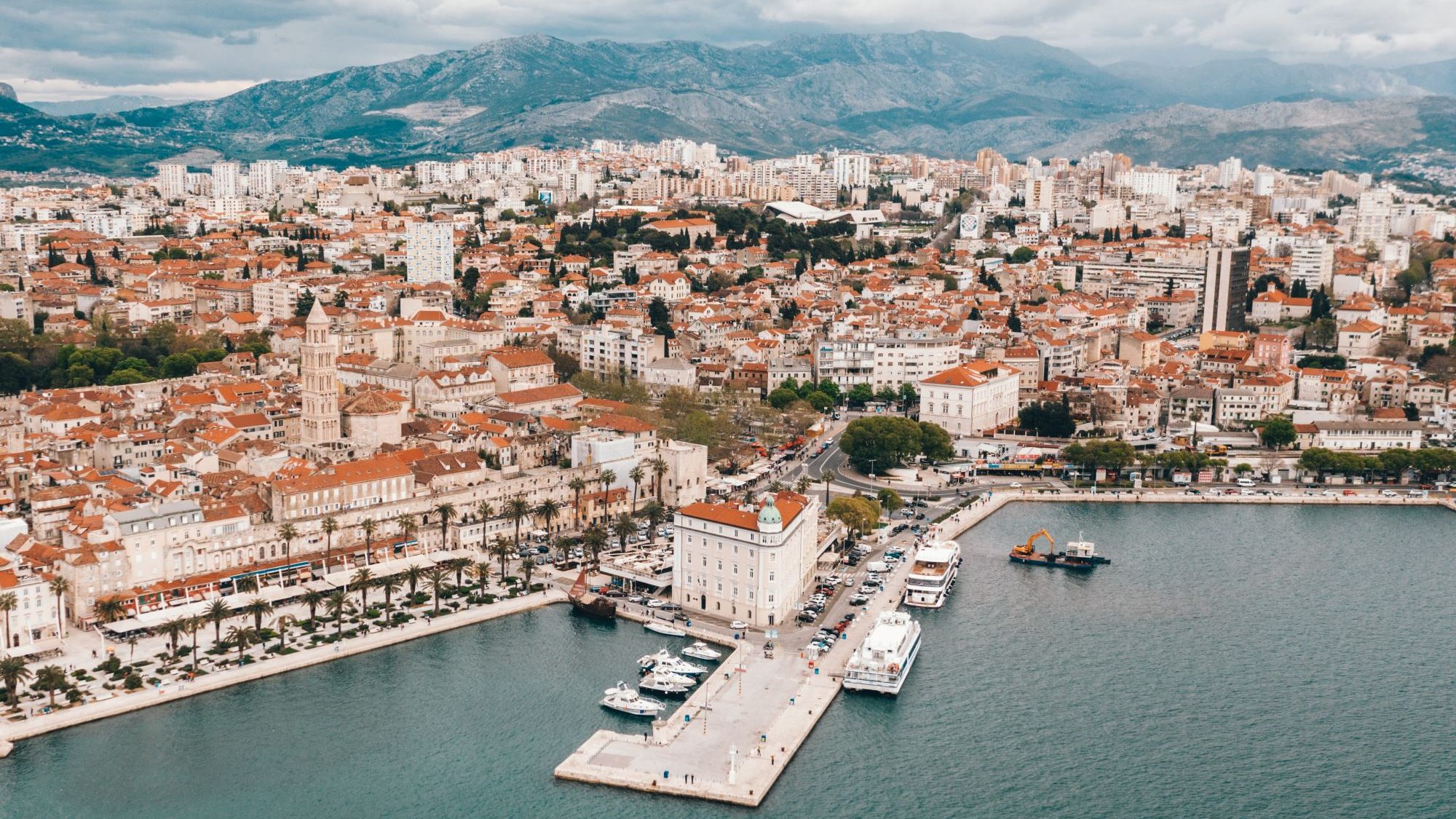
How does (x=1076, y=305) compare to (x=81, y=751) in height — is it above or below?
above

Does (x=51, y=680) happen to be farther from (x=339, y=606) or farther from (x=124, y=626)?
(x=339, y=606)

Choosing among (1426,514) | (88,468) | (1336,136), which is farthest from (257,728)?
(1336,136)

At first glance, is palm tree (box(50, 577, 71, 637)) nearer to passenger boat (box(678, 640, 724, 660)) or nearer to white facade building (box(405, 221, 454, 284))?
passenger boat (box(678, 640, 724, 660))

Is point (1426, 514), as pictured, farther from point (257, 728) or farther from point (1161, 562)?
point (257, 728)

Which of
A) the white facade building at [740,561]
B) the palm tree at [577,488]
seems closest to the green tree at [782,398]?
the palm tree at [577,488]

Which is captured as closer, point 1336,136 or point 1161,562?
point 1161,562

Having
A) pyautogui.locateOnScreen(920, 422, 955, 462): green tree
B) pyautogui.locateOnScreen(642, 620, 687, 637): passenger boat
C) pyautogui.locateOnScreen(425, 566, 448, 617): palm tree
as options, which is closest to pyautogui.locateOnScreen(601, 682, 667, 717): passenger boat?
pyautogui.locateOnScreen(642, 620, 687, 637): passenger boat

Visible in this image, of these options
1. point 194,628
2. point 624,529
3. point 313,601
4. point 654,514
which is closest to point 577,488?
point 654,514
